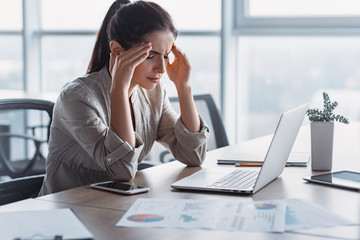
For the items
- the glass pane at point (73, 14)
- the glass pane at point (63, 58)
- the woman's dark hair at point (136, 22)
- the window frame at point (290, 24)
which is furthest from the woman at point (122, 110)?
the glass pane at point (63, 58)

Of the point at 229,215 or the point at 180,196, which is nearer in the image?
the point at 229,215

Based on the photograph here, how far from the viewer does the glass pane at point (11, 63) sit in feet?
17.6

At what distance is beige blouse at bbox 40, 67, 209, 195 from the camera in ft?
5.36

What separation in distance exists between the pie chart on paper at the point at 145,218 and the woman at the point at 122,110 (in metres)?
0.39

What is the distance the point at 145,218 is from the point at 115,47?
75cm

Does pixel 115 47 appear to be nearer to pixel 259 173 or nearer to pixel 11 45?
pixel 259 173

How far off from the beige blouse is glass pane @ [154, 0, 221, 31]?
7.08 feet

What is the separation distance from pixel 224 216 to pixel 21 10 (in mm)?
4531

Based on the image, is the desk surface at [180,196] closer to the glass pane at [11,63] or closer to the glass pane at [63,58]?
the glass pane at [63,58]

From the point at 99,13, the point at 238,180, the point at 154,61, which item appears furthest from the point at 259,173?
the point at 99,13

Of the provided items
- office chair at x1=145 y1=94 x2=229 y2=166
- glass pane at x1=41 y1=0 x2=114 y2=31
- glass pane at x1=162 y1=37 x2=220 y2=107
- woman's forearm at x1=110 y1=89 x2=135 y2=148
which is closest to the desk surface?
woman's forearm at x1=110 y1=89 x2=135 y2=148

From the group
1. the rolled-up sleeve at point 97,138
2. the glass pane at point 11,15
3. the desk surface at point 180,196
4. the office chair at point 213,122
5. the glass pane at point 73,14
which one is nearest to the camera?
the desk surface at point 180,196

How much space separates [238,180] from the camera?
1.56 m

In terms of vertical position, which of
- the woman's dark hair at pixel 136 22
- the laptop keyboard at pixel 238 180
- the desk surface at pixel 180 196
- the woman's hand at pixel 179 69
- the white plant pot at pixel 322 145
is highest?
the woman's dark hair at pixel 136 22
